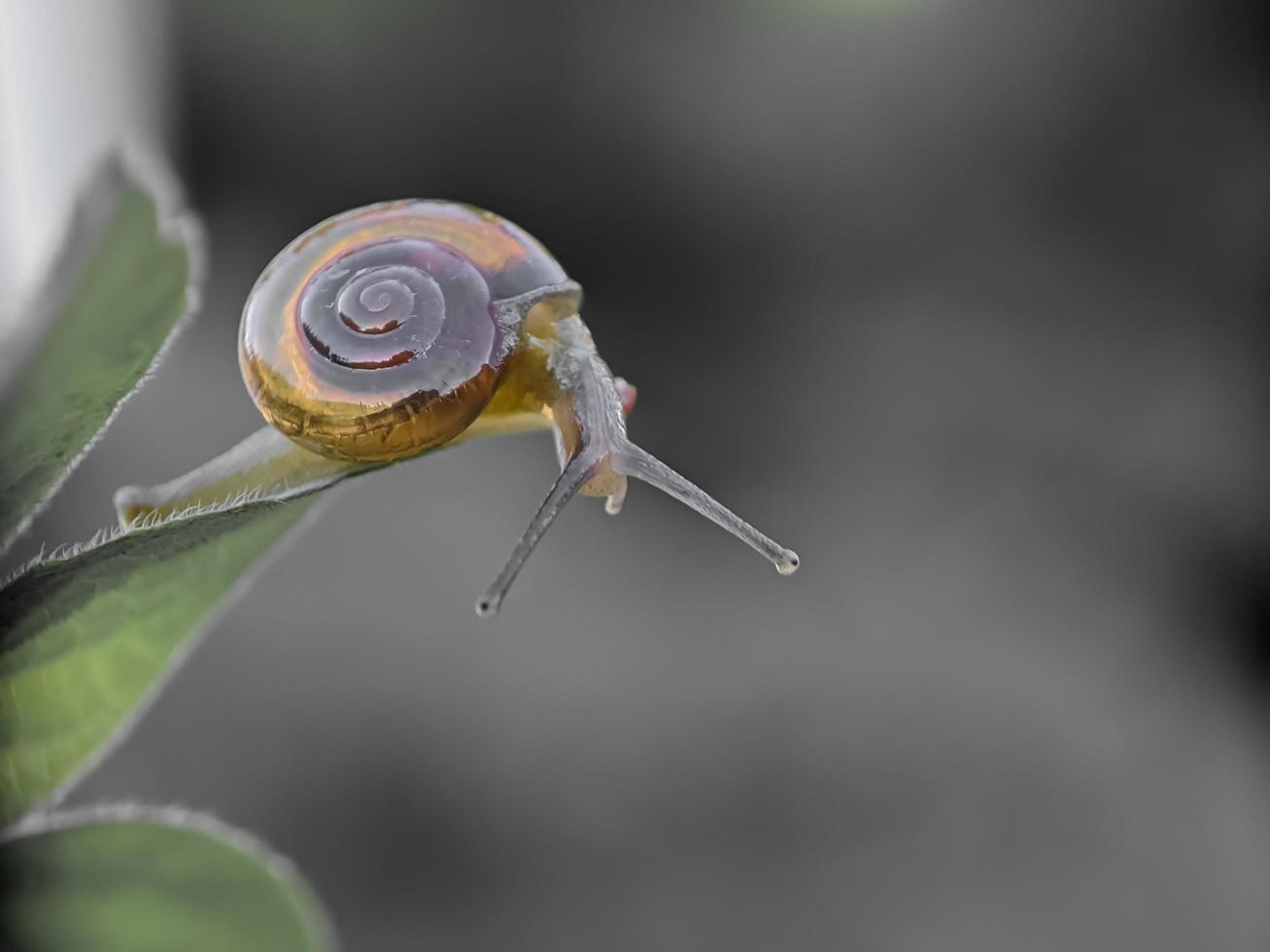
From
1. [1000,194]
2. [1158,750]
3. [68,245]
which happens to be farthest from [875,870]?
[68,245]

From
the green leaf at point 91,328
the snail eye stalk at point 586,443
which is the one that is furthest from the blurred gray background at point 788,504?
the green leaf at point 91,328

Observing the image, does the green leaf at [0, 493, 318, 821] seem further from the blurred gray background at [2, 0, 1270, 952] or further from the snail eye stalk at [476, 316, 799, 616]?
the blurred gray background at [2, 0, 1270, 952]

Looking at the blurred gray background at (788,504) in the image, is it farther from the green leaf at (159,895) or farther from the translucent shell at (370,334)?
the green leaf at (159,895)

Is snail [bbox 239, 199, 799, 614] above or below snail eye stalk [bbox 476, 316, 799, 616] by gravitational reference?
above

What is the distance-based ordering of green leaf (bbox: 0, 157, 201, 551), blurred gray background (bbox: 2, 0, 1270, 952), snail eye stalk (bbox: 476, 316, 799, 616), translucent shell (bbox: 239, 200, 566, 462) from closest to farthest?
green leaf (bbox: 0, 157, 201, 551) < translucent shell (bbox: 239, 200, 566, 462) < snail eye stalk (bbox: 476, 316, 799, 616) < blurred gray background (bbox: 2, 0, 1270, 952)

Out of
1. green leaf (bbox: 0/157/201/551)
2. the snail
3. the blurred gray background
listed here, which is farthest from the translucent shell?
the blurred gray background

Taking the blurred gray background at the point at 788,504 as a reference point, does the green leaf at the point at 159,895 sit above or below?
above
